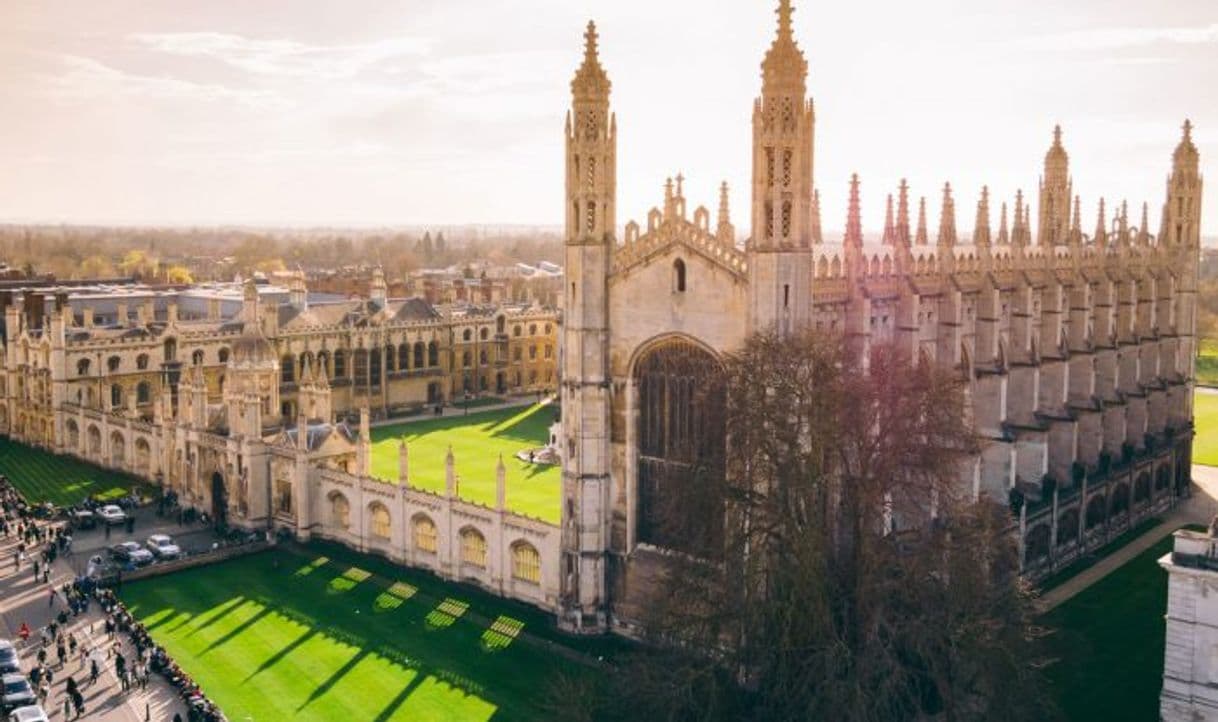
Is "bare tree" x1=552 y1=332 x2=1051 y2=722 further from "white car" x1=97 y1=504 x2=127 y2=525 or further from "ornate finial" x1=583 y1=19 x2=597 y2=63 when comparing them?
"white car" x1=97 y1=504 x2=127 y2=525

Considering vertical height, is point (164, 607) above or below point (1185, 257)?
below

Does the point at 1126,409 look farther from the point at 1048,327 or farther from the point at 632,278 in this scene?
the point at 632,278

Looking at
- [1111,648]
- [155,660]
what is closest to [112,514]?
[155,660]

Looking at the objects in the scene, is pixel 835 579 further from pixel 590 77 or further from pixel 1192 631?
pixel 590 77

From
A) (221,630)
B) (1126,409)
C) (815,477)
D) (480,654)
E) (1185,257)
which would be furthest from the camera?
(1185,257)

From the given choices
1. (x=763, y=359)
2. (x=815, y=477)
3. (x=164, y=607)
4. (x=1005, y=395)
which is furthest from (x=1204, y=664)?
(x=164, y=607)

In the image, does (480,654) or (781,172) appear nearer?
(781,172)

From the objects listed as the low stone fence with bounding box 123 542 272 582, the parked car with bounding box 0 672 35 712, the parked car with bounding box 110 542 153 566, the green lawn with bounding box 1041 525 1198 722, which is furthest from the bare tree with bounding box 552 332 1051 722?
the parked car with bounding box 110 542 153 566

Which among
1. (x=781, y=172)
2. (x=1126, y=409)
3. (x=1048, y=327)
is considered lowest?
(x=1126, y=409)
